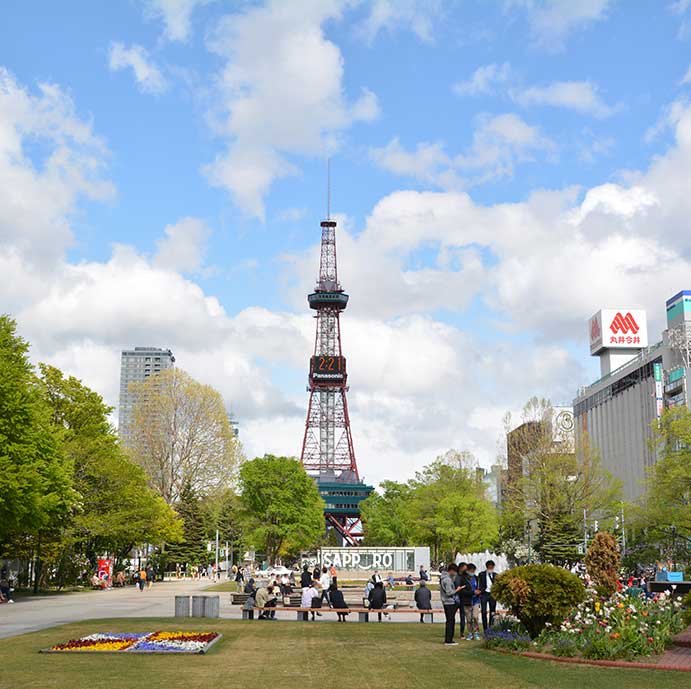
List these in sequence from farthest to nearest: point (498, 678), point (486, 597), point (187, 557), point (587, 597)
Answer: point (187, 557)
point (486, 597)
point (587, 597)
point (498, 678)

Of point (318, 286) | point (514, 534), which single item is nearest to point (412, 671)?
point (514, 534)

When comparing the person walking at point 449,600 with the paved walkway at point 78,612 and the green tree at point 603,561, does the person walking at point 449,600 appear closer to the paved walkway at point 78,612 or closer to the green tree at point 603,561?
the paved walkway at point 78,612

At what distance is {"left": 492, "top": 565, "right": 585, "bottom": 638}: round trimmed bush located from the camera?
17.9m

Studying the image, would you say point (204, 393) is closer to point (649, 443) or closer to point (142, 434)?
point (142, 434)

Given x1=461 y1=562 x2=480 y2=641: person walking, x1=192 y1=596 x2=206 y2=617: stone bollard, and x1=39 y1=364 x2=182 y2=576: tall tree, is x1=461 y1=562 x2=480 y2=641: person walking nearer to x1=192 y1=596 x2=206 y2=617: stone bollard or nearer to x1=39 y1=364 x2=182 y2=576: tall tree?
x1=192 y1=596 x2=206 y2=617: stone bollard

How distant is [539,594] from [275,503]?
61.1m

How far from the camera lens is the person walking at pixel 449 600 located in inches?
790

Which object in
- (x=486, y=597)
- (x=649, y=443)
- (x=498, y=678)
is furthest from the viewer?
(x=649, y=443)

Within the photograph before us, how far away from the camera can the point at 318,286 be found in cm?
15225

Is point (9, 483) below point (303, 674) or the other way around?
the other way around

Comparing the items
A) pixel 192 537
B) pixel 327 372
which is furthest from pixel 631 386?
pixel 192 537

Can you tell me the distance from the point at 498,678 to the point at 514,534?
199 ft

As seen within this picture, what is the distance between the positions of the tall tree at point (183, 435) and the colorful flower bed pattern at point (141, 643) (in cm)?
4770

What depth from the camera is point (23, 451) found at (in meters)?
38.8
